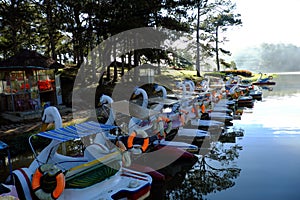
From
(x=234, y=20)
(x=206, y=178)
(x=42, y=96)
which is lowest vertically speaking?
(x=206, y=178)

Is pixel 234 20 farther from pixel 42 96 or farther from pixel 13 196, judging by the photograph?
pixel 13 196

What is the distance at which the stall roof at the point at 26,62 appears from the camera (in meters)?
13.1

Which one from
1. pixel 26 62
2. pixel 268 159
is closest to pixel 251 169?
pixel 268 159

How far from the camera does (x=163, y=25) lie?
19.0m

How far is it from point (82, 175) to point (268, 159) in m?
6.61

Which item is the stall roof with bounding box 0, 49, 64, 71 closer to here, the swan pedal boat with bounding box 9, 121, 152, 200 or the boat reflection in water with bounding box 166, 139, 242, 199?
the swan pedal boat with bounding box 9, 121, 152, 200

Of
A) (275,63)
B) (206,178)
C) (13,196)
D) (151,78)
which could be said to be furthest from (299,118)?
(275,63)

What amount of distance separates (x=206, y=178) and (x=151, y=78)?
16.1m

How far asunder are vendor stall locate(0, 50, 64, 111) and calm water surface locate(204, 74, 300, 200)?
35.6ft

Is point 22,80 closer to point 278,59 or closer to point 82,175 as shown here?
point 82,175

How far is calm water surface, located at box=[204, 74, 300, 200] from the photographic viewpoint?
702 centimetres

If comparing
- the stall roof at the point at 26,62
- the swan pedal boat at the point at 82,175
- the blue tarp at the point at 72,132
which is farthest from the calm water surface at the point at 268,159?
the stall roof at the point at 26,62

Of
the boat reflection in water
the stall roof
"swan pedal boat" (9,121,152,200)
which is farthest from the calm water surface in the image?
the stall roof

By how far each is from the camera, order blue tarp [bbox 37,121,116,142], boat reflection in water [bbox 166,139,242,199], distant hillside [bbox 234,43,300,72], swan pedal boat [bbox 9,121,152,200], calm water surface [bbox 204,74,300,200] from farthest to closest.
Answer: distant hillside [bbox 234,43,300,72] → boat reflection in water [bbox 166,139,242,199] → calm water surface [bbox 204,74,300,200] → blue tarp [bbox 37,121,116,142] → swan pedal boat [bbox 9,121,152,200]
